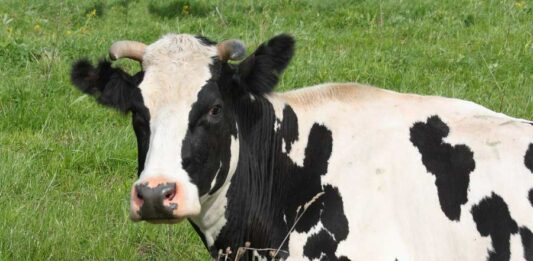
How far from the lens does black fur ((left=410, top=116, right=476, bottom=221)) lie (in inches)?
198

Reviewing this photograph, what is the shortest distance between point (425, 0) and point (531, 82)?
A: 13.0 feet

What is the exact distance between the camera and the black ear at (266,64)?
5066 mm

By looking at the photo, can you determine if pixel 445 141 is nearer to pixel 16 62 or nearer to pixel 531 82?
pixel 531 82

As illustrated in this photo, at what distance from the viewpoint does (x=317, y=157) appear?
17.0 ft

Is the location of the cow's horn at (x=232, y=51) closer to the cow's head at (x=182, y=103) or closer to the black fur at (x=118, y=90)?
the cow's head at (x=182, y=103)

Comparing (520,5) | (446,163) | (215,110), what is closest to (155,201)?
(215,110)

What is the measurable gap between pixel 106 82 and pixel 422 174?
173cm

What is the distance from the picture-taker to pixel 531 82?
31.7 feet

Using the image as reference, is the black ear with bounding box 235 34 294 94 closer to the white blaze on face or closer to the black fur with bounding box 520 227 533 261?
the white blaze on face

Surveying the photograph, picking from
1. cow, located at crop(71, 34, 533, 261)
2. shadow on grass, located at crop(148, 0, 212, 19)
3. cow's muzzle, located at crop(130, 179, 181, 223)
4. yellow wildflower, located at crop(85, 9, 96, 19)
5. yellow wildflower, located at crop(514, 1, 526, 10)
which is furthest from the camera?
yellow wildflower, located at crop(85, 9, 96, 19)

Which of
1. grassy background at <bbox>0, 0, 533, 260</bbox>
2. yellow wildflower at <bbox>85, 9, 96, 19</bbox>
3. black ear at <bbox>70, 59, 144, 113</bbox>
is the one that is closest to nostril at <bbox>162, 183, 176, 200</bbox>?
black ear at <bbox>70, 59, 144, 113</bbox>

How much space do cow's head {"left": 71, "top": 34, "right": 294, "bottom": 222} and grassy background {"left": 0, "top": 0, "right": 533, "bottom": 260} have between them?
1555mm

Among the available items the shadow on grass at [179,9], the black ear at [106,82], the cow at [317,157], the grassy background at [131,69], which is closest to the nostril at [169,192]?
the cow at [317,157]

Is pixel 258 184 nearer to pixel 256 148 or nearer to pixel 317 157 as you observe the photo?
pixel 256 148
